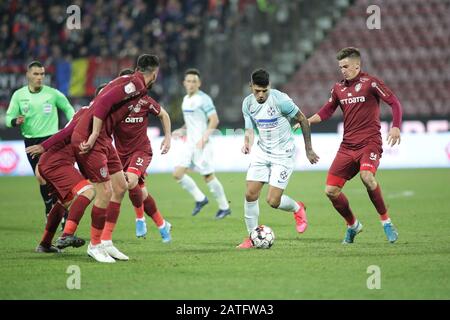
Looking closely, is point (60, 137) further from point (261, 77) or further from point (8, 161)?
point (8, 161)

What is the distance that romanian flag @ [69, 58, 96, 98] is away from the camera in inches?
1003

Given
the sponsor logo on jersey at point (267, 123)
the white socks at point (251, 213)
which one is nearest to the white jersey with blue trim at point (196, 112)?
the sponsor logo on jersey at point (267, 123)

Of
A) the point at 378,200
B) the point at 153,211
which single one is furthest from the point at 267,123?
the point at 153,211

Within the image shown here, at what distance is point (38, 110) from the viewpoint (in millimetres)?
13102

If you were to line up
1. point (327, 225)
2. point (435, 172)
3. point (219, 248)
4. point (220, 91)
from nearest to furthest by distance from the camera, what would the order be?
point (219, 248)
point (327, 225)
point (435, 172)
point (220, 91)

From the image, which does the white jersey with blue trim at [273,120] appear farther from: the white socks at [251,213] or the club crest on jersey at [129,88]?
the club crest on jersey at [129,88]

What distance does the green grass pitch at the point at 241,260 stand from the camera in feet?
24.9

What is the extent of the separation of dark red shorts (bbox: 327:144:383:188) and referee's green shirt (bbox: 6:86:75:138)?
4397mm

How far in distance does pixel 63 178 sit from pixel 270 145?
2.60 metres

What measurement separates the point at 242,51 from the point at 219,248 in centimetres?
1670
